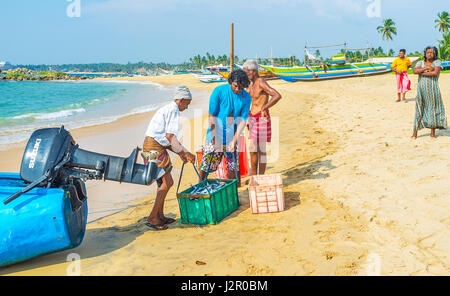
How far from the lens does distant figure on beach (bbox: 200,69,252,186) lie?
4.53 meters

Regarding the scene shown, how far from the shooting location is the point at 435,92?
21.5 ft

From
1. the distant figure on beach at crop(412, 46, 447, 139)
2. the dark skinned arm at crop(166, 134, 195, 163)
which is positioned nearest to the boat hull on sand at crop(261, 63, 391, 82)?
the distant figure on beach at crop(412, 46, 447, 139)

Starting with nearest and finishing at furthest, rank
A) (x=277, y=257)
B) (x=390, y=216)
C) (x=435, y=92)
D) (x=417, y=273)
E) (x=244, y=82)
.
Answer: (x=417, y=273) < (x=277, y=257) < (x=390, y=216) < (x=244, y=82) < (x=435, y=92)

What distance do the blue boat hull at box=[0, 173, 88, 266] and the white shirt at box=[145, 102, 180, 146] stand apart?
1.14 metres

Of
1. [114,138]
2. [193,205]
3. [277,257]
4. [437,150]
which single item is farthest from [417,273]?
[114,138]

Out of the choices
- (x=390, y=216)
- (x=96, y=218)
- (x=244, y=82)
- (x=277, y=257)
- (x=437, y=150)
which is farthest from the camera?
(x=437, y=150)

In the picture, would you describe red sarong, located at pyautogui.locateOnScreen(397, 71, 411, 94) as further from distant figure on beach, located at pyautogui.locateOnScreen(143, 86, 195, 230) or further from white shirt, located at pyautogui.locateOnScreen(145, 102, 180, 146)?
white shirt, located at pyautogui.locateOnScreen(145, 102, 180, 146)

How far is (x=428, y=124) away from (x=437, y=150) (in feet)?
3.13

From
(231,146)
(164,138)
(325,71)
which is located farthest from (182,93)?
(325,71)

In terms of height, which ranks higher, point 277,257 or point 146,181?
point 146,181

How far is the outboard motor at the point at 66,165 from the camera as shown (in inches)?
125

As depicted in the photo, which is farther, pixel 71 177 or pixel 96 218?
pixel 96 218

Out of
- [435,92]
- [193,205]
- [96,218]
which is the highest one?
[435,92]
